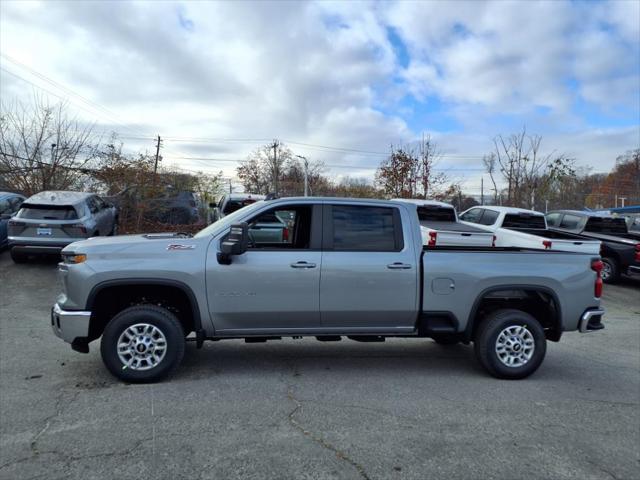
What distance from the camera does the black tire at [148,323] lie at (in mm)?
4848

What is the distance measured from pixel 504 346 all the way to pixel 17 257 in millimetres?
10789

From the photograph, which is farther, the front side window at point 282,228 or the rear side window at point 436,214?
the rear side window at point 436,214

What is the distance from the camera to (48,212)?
10.7 metres

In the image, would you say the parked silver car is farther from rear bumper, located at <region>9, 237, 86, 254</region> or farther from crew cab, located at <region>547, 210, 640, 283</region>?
crew cab, located at <region>547, 210, 640, 283</region>

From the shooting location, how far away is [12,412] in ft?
13.9

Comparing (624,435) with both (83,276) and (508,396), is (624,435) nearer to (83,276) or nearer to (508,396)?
(508,396)

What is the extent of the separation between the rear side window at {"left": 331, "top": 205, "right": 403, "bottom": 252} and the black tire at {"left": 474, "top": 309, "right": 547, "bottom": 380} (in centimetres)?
136

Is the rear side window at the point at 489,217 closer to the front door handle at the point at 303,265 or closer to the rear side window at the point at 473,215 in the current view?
the rear side window at the point at 473,215

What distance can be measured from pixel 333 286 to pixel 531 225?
925 centimetres

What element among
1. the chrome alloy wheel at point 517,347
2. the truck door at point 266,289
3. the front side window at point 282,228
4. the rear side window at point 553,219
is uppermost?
the rear side window at point 553,219

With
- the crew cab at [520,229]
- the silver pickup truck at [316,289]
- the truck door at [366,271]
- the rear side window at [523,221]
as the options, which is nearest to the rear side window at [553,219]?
the crew cab at [520,229]

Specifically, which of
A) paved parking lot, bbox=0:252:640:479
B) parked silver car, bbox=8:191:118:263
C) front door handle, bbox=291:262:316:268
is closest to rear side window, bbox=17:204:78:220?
parked silver car, bbox=8:191:118:263

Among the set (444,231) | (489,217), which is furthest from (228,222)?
(489,217)

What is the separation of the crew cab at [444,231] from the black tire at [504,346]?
2299 millimetres
